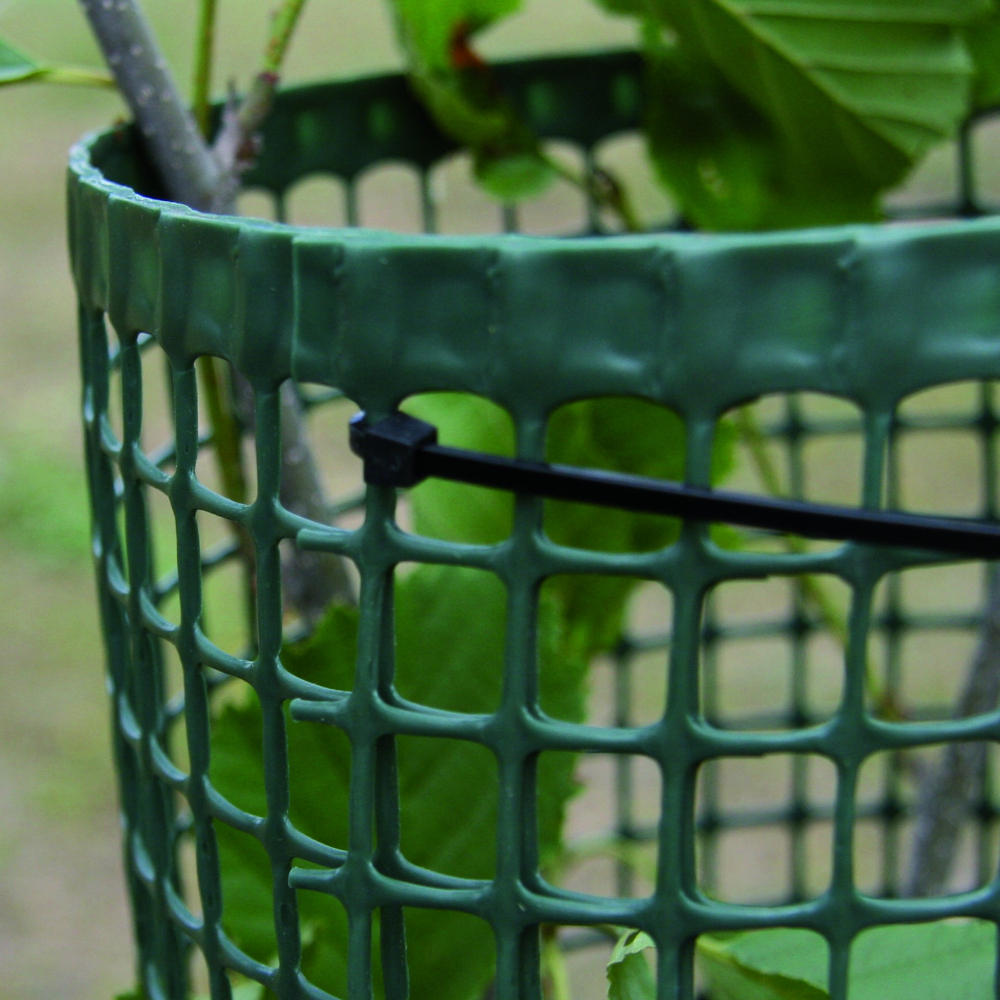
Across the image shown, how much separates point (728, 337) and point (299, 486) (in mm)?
207

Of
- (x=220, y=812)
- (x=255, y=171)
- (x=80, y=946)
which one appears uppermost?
(x=255, y=171)

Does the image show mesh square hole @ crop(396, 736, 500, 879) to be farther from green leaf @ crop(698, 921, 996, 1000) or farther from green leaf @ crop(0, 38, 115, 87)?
green leaf @ crop(0, 38, 115, 87)

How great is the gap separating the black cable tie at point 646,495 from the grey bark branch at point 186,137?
Answer: 0.50ft

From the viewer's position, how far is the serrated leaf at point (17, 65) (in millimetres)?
382

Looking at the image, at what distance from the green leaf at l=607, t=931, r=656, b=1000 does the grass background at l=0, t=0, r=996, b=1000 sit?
0.37 meters

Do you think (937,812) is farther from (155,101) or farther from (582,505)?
(155,101)

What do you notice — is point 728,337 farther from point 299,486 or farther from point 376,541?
point 299,486

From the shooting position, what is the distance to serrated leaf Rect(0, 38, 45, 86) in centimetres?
38

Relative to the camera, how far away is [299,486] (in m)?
0.40

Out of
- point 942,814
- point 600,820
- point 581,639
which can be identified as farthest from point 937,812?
point 600,820

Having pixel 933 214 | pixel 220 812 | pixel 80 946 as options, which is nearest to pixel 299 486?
pixel 220 812

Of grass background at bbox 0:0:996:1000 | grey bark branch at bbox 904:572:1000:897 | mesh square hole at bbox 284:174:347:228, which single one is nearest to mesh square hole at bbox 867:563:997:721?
grass background at bbox 0:0:996:1000

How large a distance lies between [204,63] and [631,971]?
0.30 meters

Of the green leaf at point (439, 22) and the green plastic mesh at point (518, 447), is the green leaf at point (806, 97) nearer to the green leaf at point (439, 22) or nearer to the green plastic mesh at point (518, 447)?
the green leaf at point (439, 22)
